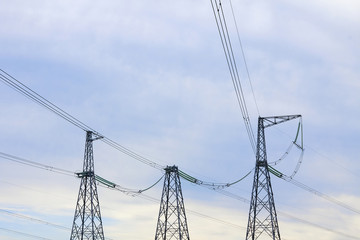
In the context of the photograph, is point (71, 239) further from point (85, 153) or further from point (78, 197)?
point (85, 153)

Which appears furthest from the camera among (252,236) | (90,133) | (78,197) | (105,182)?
(105,182)

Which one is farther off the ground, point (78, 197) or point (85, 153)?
point (85, 153)

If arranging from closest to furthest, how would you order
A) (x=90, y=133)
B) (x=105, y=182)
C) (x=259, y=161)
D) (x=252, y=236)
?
1. (x=252, y=236)
2. (x=259, y=161)
3. (x=90, y=133)
4. (x=105, y=182)

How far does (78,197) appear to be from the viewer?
68875 millimetres

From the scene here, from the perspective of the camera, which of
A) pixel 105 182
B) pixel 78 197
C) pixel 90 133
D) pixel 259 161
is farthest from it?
pixel 105 182

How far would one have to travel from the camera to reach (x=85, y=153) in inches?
2817

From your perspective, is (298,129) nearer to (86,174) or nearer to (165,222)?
(165,222)

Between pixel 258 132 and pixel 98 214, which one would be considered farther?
pixel 98 214

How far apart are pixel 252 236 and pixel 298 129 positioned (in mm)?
19918

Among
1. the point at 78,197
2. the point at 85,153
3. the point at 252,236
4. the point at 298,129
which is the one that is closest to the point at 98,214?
the point at 78,197

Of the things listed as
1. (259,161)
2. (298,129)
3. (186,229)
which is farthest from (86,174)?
(298,129)

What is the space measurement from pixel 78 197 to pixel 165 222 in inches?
520

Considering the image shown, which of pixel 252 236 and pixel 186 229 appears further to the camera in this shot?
pixel 186 229

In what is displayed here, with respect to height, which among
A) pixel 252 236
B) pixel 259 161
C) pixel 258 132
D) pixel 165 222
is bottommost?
pixel 252 236
